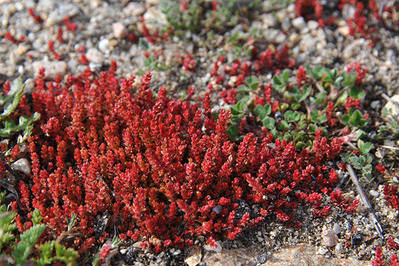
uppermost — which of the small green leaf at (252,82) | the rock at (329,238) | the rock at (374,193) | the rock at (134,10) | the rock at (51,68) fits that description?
the rock at (134,10)

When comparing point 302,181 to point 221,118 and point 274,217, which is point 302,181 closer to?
point 274,217

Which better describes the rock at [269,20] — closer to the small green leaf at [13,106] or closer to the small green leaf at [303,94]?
the small green leaf at [303,94]

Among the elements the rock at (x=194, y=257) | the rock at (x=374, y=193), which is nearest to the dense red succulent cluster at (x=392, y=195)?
the rock at (x=374, y=193)

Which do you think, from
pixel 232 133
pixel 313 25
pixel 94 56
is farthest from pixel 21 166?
pixel 313 25

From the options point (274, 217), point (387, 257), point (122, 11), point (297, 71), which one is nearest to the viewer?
point (387, 257)

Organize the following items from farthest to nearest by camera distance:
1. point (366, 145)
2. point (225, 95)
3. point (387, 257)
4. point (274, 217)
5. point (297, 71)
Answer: point (297, 71)
point (225, 95)
point (366, 145)
point (274, 217)
point (387, 257)

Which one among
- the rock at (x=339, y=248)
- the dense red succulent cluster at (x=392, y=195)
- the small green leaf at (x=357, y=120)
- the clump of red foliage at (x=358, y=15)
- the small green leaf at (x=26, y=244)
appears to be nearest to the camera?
the small green leaf at (x=26, y=244)

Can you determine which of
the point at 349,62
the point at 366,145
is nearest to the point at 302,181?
the point at 366,145
